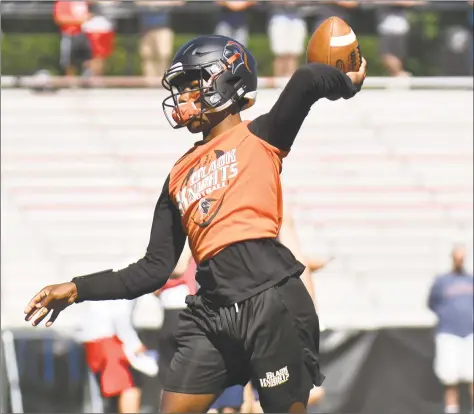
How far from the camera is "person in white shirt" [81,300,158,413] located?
8453 mm

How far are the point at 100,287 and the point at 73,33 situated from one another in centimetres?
1021

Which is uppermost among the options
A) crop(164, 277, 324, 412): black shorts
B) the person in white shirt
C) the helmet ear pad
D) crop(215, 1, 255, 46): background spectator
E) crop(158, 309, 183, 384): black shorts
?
the helmet ear pad

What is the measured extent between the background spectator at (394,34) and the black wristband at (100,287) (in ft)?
32.7

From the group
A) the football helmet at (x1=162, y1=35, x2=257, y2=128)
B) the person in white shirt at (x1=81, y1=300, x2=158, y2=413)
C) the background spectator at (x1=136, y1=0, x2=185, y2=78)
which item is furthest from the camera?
the background spectator at (x1=136, y1=0, x2=185, y2=78)

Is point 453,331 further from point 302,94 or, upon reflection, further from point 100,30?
point 302,94

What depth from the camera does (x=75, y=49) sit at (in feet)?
46.3

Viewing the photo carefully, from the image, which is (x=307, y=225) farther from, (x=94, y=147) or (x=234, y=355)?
(x=234, y=355)

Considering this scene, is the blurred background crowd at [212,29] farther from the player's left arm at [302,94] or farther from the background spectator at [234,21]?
the player's left arm at [302,94]

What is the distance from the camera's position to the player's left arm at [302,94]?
12.6 ft

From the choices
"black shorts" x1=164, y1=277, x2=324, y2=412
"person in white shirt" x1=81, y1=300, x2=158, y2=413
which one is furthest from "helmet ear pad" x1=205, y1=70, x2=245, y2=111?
"person in white shirt" x1=81, y1=300, x2=158, y2=413

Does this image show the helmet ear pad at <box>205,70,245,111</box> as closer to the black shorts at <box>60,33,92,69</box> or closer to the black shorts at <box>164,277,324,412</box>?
the black shorts at <box>164,277,324,412</box>

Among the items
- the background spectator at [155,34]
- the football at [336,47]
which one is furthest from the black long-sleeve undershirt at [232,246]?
the background spectator at [155,34]

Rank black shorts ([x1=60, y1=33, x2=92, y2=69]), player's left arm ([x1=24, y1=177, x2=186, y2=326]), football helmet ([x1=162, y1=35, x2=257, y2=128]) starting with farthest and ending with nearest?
1. black shorts ([x1=60, y1=33, x2=92, y2=69])
2. player's left arm ([x1=24, y1=177, x2=186, y2=326])
3. football helmet ([x1=162, y1=35, x2=257, y2=128])

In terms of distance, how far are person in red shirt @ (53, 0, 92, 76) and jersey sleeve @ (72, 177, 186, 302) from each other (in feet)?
31.5
